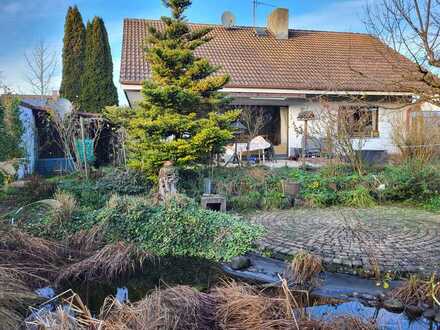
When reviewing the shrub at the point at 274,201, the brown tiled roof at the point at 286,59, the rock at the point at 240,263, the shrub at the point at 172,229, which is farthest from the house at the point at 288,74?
the rock at the point at 240,263

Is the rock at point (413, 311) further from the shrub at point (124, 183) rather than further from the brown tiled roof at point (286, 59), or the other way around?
the brown tiled roof at point (286, 59)

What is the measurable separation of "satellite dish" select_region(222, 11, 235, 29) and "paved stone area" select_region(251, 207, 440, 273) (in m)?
→ 12.8

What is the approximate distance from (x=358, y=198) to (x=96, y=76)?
590 inches

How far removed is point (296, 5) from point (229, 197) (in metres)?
13.2

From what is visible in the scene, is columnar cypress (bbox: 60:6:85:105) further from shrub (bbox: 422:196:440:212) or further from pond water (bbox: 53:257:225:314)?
shrub (bbox: 422:196:440:212)

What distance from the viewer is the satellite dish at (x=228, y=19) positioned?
1797 cm

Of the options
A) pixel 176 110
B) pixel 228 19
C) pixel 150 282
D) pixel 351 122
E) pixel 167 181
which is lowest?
pixel 150 282

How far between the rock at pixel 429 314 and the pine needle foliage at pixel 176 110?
16.9ft

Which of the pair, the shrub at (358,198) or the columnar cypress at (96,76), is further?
the columnar cypress at (96,76)

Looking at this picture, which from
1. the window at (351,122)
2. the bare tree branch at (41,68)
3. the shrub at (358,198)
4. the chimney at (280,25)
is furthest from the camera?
the bare tree branch at (41,68)

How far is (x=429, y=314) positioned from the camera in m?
3.72

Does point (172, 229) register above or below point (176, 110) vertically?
below

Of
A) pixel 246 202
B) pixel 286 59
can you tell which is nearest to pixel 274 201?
pixel 246 202

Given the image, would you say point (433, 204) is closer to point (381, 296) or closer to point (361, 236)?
point (361, 236)
